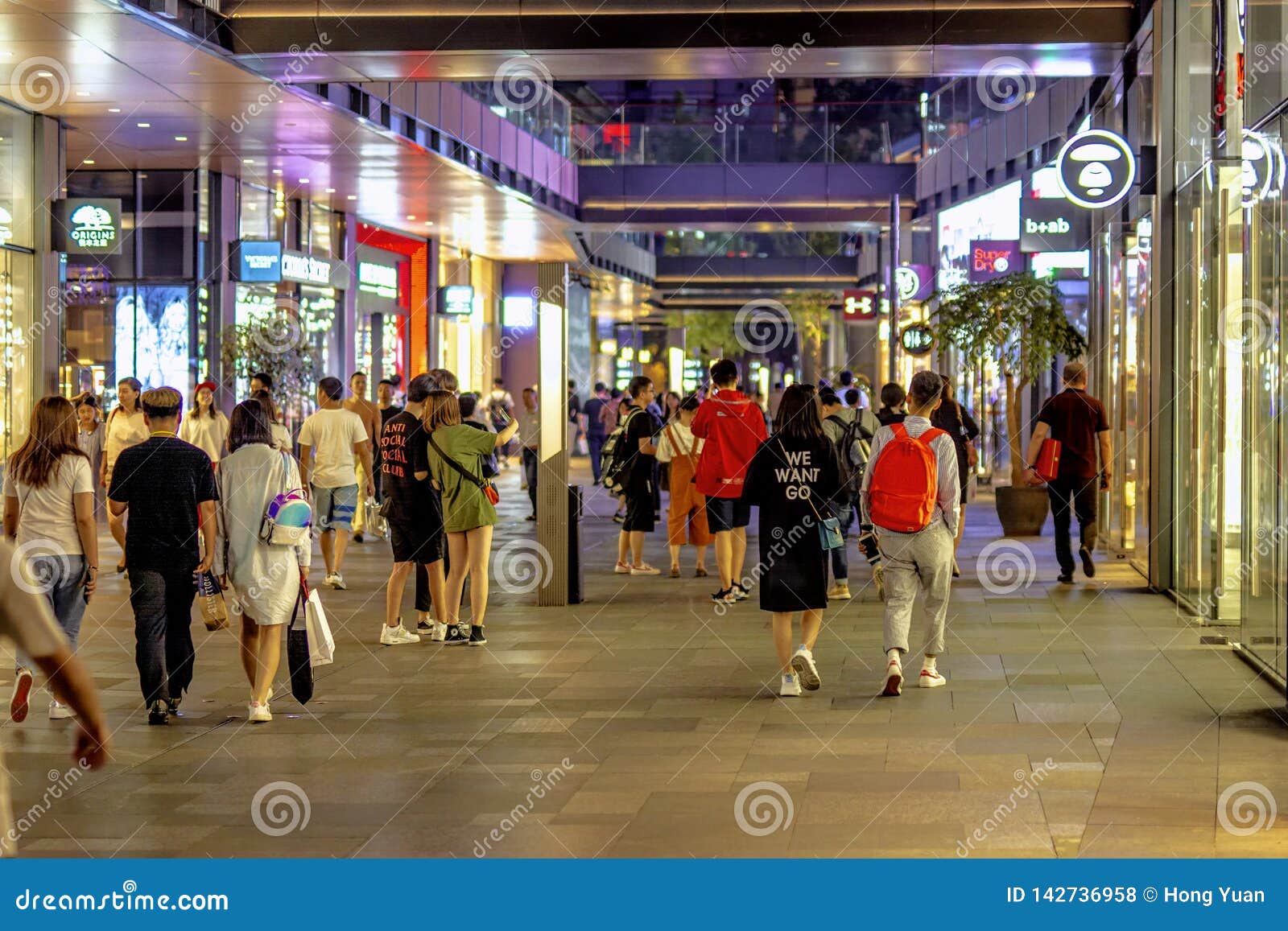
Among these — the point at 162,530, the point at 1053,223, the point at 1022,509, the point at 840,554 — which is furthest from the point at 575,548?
the point at 1053,223

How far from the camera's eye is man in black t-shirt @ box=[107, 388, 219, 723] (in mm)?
8500

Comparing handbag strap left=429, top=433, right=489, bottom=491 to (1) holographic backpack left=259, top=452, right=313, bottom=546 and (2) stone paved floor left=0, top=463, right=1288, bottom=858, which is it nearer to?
(2) stone paved floor left=0, top=463, right=1288, bottom=858

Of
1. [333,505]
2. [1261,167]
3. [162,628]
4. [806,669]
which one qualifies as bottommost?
[806,669]

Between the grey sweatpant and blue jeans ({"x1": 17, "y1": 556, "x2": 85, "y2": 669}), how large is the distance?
14.0ft

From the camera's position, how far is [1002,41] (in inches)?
544

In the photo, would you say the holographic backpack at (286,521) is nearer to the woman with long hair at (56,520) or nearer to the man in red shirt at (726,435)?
the woman with long hair at (56,520)

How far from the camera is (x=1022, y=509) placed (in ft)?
60.8

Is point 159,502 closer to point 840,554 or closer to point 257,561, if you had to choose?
point 257,561

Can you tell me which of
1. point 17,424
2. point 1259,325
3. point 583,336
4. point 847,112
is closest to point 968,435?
point 1259,325

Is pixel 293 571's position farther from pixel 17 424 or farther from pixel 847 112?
pixel 847 112

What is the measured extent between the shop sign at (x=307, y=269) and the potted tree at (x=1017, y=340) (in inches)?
398

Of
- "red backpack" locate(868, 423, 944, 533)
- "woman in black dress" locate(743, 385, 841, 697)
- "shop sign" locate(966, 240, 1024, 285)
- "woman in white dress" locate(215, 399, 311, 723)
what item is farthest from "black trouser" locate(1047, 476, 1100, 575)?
"shop sign" locate(966, 240, 1024, 285)

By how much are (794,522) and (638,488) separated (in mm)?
6457

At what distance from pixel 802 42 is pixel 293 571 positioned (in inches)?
296
